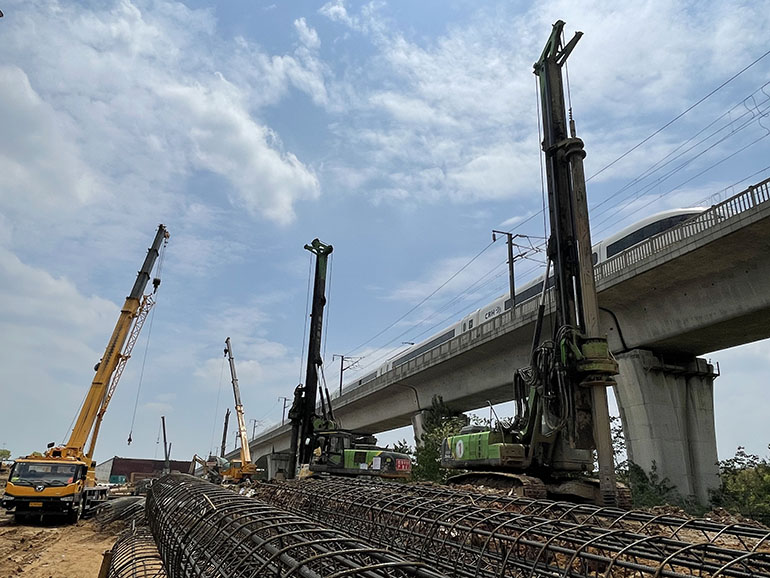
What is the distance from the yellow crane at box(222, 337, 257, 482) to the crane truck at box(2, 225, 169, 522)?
347 inches

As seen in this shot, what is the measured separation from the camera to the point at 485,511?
6996 millimetres

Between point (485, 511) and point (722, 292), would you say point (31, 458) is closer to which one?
point (485, 511)

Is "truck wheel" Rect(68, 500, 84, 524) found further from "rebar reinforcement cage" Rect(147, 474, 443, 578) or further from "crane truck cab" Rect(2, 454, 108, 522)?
"rebar reinforcement cage" Rect(147, 474, 443, 578)

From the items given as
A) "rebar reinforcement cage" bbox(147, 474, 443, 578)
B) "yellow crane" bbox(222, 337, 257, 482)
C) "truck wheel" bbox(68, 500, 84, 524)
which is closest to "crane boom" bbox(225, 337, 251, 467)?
"yellow crane" bbox(222, 337, 257, 482)

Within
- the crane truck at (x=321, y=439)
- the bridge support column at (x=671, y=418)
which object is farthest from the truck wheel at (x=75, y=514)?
the bridge support column at (x=671, y=418)

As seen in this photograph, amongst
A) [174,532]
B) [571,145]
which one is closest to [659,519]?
[174,532]

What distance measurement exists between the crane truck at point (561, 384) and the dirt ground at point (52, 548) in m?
8.24

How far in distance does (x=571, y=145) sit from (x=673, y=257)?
5.55 meters

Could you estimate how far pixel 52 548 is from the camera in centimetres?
1390

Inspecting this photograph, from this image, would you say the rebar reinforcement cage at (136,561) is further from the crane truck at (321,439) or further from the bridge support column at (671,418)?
the bridge support column at (671,418)

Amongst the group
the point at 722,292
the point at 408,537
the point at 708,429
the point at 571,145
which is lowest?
the point at 408,537

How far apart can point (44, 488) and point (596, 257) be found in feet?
69.8

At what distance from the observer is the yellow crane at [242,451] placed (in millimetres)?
31656

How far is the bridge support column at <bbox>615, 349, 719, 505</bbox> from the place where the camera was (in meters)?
17.1
